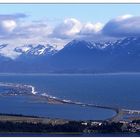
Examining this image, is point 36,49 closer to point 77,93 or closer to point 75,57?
point 75,57

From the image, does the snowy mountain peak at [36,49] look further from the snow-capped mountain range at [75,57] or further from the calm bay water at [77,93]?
the calm bay water at [77,93]

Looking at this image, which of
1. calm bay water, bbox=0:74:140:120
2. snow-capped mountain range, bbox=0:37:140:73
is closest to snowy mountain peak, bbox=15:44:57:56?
snow-capped mountain range, bbox=0:37:140:73

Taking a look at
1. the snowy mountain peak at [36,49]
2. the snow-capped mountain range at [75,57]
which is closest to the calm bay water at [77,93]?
the snow-capped mountain range at [75,57]

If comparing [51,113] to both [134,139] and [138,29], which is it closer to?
[134,139]

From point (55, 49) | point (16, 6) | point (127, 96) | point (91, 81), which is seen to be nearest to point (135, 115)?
point (127, 96)

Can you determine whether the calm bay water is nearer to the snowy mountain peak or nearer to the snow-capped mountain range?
the snow-capped mountain range

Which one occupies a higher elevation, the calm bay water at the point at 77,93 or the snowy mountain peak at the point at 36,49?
the snowy mountain peak at the point at 36,49
